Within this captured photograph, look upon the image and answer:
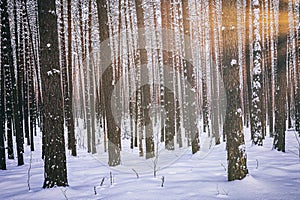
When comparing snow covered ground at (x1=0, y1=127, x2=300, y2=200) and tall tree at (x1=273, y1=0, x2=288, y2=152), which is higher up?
tall tree at (x1=273, y1=0, x2=288, y2=152)

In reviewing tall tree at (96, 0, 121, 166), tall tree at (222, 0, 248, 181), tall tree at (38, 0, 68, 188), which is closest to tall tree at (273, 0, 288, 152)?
tall tree at (222, 0, 248, 181)

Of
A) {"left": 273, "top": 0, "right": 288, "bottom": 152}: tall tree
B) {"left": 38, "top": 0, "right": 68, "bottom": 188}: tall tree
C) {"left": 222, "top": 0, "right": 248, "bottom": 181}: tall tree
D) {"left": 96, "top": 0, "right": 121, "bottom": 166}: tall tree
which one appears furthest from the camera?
{"left": 273, "top": 0, "right": 288, "bottom": 152}: tall tree

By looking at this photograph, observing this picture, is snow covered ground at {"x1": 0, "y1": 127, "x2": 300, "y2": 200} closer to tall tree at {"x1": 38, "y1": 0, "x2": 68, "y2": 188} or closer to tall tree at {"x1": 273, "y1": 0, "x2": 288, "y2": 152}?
tall tree at {"x1": 38, "y1": 0, "x2": 68, "y2": 188}

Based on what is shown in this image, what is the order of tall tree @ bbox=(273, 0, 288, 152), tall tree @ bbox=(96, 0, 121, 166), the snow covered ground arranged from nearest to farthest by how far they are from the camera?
the snow covered ground
tall tree @ bbox=(96, 0, 121, 166)
tall tree @ bbox=(273, 0, 288, 152)

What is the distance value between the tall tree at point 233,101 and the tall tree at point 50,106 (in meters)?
3.68

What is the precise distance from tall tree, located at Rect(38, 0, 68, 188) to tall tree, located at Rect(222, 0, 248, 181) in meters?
3.68

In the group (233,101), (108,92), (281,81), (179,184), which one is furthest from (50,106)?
(281,81)

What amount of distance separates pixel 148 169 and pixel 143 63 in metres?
4.39

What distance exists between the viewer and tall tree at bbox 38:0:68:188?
5945mm

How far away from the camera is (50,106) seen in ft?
19.6

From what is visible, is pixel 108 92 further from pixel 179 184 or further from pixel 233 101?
pixel 233 101

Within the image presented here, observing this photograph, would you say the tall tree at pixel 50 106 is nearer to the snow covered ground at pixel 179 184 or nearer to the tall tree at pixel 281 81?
the snow covered ground at pixel 179 184

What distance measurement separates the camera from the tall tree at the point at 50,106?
5945 millimetres

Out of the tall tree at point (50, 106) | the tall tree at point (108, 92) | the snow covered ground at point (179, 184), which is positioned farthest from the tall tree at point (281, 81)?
the tall tree at point (50, 106)
